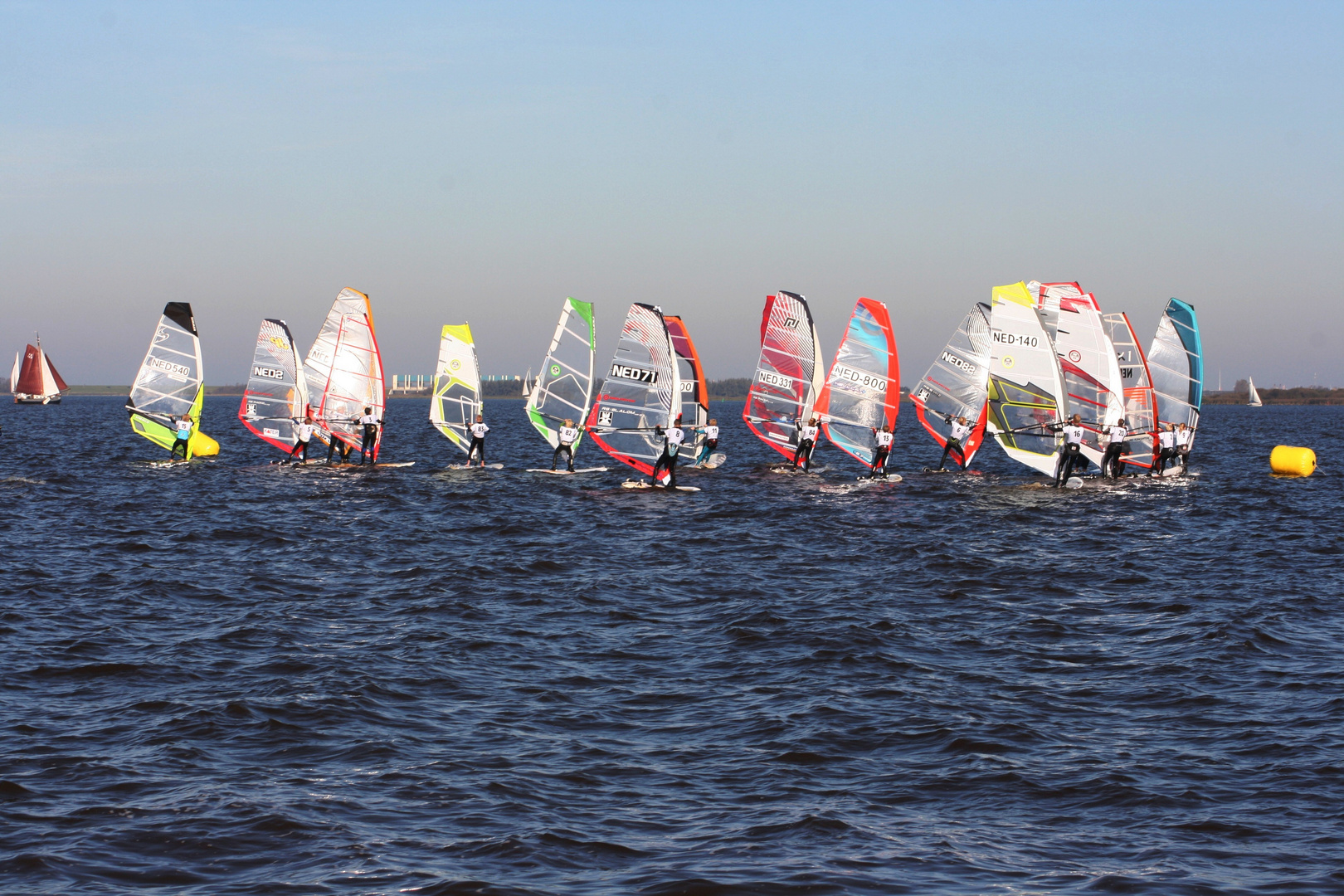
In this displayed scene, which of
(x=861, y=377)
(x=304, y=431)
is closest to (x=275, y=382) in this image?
(x=304, y=431)

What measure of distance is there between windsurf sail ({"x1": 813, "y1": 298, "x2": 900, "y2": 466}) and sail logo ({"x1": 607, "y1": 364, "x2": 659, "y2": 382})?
704 centimetres

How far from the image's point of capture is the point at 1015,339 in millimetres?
34750

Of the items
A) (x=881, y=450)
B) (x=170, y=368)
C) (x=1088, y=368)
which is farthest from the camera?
(x=170, y=368)

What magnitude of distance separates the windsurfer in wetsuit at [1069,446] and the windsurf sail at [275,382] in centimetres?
2468

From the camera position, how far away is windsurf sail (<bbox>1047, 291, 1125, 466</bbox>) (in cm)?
3597

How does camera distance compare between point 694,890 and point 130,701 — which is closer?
point 694,890

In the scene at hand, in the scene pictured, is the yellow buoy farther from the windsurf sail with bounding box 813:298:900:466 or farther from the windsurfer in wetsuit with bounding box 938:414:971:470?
the windsurf sail with bounding box 813:298:900:466

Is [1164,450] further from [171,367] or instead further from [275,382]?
[171,367]

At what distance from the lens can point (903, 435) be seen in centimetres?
8319

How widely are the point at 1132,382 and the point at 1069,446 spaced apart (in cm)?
591

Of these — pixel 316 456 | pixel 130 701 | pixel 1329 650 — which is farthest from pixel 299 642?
pixel 316 456

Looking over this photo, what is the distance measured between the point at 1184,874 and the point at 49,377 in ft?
493

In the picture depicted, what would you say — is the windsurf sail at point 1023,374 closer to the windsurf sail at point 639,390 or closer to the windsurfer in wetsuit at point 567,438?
the windsurf sail at point 639,390

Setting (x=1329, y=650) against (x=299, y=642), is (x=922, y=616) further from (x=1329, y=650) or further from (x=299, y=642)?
(x=299, y=642)
